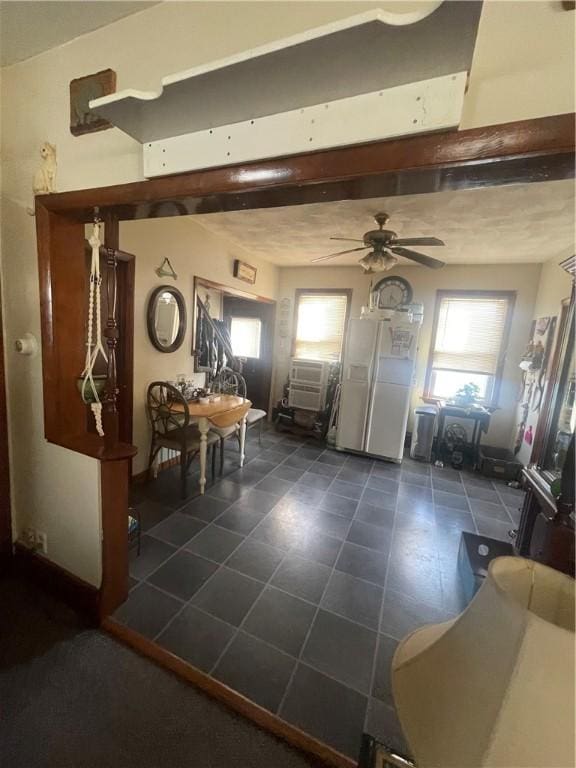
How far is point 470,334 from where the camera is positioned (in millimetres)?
4152

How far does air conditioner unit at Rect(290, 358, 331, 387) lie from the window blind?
1.51 meters

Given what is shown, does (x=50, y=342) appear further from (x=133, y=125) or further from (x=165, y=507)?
(x=165, y=507)

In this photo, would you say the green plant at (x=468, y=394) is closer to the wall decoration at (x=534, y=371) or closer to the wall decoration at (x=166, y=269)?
the wall decoration at (x=534, y=371)

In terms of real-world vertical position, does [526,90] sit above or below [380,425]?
above

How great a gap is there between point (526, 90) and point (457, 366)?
4.02 metres

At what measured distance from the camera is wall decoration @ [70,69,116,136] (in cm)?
111

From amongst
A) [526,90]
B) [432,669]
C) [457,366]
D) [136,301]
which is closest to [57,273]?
[136,301]

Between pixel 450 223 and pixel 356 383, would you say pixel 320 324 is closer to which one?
pixel 356 383

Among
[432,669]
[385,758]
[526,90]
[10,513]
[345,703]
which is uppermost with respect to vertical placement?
[526,90]

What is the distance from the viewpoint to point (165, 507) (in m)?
2.60

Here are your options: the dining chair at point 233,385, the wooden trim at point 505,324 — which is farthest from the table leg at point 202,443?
the wooden trim at point 505,324

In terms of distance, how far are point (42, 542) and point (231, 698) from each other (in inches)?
50.0

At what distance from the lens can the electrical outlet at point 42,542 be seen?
1719 millimetres

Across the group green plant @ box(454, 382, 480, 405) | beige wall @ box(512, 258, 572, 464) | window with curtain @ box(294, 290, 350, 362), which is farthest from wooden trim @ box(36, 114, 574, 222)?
green plant @ box(454, 382, 480, 405)
